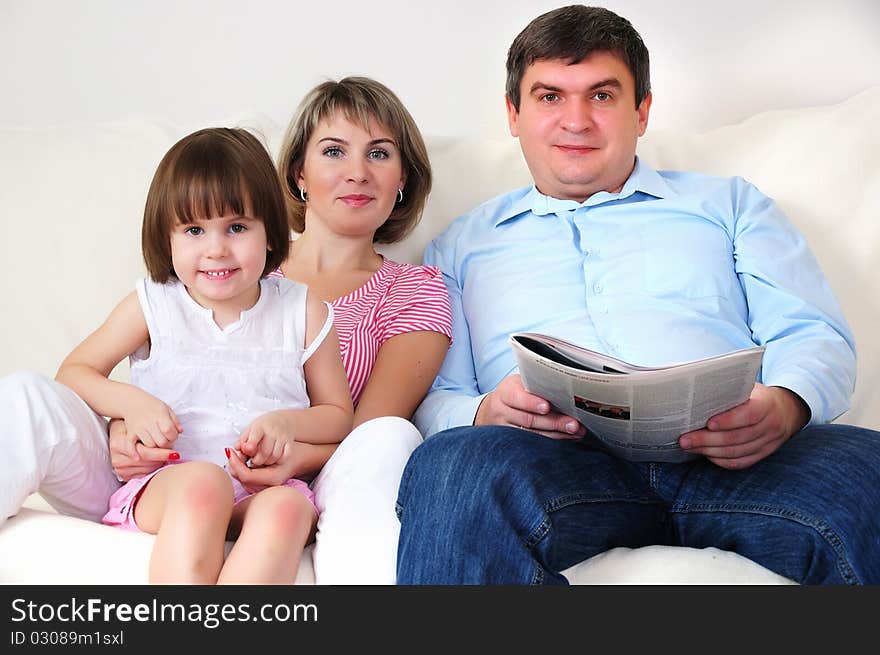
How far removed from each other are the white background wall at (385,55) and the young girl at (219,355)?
1.02m

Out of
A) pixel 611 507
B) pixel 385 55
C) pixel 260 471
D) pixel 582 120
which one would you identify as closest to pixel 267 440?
pixel 260 471

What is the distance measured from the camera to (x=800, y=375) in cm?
141

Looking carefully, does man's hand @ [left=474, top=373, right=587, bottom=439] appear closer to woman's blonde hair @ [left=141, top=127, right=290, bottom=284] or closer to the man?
the man

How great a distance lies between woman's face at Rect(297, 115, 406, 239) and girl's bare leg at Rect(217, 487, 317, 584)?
2.14ft

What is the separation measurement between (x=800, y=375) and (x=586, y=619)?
57 cm

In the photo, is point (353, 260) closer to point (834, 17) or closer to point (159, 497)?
point (159, 497)

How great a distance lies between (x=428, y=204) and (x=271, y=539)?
0.94m

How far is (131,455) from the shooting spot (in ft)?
4.36

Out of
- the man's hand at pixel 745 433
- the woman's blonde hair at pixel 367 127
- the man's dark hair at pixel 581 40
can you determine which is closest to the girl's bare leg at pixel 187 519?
the man's hand at pixel 745 433

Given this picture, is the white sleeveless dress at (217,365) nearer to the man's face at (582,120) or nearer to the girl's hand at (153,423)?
the girl's hand at (153,423)

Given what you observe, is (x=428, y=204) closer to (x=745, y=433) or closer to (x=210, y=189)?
(x=210, y=189)

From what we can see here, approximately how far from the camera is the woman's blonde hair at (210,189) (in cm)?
137

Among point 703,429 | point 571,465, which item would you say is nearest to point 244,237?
point 571,465

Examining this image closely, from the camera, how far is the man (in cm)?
115
